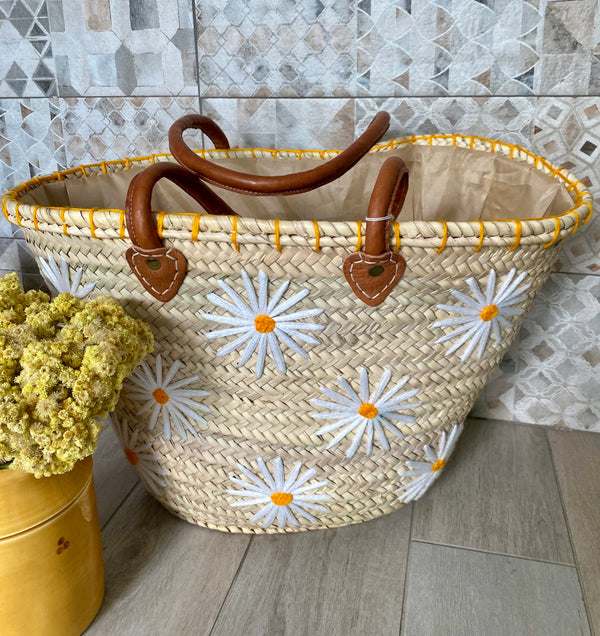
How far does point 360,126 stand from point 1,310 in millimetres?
646

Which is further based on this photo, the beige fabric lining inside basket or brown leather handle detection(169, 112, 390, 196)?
the beige fabric lining inside basket

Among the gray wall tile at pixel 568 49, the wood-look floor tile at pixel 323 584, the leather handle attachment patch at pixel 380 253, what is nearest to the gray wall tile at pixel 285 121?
the gray wall tile at pixel 568 49

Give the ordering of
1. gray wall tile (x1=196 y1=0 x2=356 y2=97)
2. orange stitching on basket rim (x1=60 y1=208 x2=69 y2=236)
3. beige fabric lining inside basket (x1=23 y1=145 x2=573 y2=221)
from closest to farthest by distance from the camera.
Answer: orange stitching on basket rim (x1=60 y1=208 x2=69 y2=236), beige fabric lining inside basket (x1=23 y1=145 x2=573 y2=221), gray wall tile (x1=196 y1=0 x2=356 y2=97)

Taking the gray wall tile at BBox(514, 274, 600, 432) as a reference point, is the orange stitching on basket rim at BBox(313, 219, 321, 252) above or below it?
above

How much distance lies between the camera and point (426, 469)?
2.57 ft

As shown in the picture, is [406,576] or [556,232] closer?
[556,232]

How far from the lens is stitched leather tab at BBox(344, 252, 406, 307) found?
1.89ft

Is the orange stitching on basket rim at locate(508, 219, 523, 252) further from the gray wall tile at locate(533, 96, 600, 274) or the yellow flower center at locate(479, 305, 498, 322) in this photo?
the gray wall tile at locate(533, 96, 600, 274)

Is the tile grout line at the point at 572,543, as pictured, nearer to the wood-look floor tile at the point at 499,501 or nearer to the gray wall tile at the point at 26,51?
the wood-look floor tile at the point at 499,501

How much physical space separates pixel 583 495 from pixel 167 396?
64cm

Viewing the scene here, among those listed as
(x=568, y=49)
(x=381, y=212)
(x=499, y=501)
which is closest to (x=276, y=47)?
(x=568, y=49)

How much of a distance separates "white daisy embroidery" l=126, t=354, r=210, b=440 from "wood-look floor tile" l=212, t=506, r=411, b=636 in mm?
203

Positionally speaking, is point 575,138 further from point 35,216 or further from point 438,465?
point 35,216

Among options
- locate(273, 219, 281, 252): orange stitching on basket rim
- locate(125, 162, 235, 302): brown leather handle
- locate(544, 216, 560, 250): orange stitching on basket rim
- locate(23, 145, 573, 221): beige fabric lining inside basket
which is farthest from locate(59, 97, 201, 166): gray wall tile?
locate(544, 216, 560, 250): orange stitching on basket rim
